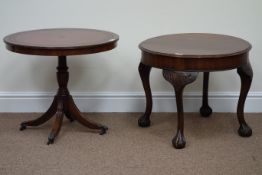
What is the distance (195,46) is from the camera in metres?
2.44

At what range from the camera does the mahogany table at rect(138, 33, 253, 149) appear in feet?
7.50

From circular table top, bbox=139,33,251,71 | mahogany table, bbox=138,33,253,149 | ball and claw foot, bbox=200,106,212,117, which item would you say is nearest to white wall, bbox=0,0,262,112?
ball and claw foot, bbox=200,106,212,117

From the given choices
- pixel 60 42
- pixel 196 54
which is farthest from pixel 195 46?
pixel 60 42

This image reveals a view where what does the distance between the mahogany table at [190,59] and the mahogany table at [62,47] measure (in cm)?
30

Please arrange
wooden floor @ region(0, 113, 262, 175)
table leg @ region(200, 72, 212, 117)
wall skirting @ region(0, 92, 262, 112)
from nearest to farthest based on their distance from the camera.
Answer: wooden floor @ region(0, 113, 262, 175), table leg @ region(200, 72, 212, 117), wall skirting @ region(0, 92, 262, 112)

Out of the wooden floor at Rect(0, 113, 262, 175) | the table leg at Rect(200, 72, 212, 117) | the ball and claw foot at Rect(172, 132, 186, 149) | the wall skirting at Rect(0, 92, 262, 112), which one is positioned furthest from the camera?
the wall skirting at Rect(0, 92, 262, 112)

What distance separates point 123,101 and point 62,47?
984 mm

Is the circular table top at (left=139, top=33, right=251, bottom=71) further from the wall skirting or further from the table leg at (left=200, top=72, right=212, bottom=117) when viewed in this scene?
the wall skirting

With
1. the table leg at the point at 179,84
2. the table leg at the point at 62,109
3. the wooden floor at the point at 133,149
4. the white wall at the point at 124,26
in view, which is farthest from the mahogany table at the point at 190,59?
the table leg at the point at 62,109

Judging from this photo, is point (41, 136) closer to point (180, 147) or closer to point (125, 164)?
point (125, 164)

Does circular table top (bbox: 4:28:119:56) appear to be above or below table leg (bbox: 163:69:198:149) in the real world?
above

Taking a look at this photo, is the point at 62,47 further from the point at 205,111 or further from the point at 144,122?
the point at 205,111

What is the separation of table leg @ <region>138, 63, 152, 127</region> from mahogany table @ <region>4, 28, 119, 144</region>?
274 mm

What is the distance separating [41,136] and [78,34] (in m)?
0.72
